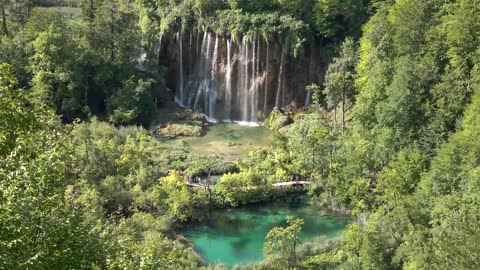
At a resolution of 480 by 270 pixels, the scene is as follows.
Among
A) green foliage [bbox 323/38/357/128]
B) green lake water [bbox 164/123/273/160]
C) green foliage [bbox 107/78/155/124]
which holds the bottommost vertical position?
green lake water [bbox 164/123/273/160]

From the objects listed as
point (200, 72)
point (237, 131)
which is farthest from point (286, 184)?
point (200, 72)

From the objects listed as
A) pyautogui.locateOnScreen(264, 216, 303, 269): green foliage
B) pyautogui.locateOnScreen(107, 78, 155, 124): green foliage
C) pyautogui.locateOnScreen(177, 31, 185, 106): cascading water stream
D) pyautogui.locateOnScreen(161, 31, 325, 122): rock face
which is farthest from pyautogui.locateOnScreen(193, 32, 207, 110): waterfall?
pyautogui.locateOnScreen(264, 216, 303, 269): green foliage

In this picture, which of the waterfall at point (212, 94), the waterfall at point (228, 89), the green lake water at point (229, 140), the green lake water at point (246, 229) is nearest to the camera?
the green lake water at point (246, 229)

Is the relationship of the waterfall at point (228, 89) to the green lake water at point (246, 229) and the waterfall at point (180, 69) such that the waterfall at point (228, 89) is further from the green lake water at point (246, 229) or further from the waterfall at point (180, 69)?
the green lake water at point (246, 229)

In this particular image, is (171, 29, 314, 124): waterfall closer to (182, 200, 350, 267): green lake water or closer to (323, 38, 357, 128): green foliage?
(323, 38, 357, 128): green foliage

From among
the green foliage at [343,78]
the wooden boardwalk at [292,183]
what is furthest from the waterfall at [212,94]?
the wooden boardwalk at [292,183]

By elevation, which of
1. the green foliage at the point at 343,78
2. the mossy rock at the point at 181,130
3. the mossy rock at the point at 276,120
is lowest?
the mossy rock at the point at 181,130

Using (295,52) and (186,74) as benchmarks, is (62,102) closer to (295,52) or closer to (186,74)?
(186,74)
